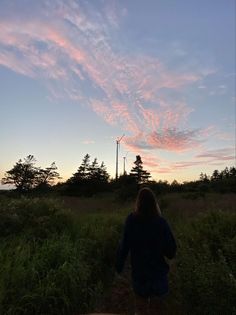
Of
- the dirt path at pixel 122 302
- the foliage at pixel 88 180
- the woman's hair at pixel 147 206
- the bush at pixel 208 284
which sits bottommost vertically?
the dirt path at pixel 122 302

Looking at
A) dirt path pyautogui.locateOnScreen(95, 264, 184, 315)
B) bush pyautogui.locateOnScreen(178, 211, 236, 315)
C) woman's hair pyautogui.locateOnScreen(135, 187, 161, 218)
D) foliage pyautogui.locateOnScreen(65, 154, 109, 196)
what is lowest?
dirt path pyautogui.locateOnScreen(95, 264, 184, 315)

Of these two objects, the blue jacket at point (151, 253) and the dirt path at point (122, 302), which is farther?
the dirt path at point (122, 302)

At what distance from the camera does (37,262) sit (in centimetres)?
791

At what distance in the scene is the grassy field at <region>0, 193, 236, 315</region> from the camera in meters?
6.38

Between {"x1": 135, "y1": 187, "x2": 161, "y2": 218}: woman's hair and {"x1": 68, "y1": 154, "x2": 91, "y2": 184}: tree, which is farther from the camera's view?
{"x1": 68, "y1": 154, "x2": 91, "y2": 184}: tree

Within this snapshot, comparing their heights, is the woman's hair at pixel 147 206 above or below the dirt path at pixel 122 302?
above

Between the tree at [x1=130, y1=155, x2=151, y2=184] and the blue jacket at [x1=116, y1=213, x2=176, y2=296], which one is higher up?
the tree at [x1=130, y1=155, x2=151, y2=184]

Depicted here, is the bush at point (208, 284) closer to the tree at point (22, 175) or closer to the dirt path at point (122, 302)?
the dirt path at point (122, 302)

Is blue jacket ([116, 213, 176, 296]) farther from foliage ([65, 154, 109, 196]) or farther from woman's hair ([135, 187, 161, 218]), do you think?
foliage ([65, 154, 109, 196])

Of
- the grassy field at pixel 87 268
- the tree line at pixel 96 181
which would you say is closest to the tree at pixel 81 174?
the tree line at pixel 96 181

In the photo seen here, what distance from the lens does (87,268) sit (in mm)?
8500

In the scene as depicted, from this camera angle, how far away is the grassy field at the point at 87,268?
6383 mm

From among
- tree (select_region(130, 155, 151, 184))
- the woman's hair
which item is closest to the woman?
the woman's hair

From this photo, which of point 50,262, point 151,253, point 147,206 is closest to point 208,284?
point 151,253
